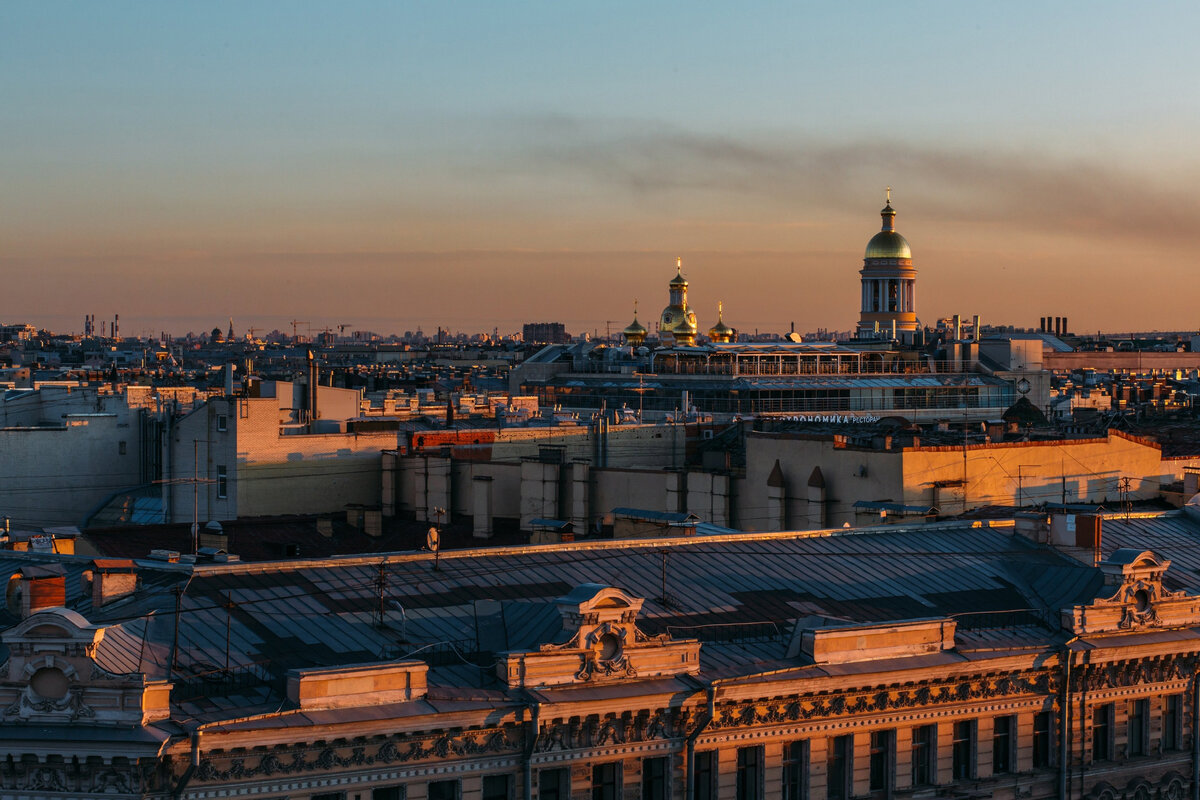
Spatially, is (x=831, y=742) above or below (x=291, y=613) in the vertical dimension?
below

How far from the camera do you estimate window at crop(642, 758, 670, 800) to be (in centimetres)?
2653

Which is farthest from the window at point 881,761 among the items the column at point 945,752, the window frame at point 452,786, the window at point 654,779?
the window frame at point 452,786

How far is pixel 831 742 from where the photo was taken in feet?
93.2

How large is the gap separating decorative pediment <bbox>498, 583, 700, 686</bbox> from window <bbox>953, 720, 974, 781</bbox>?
557 centimetres

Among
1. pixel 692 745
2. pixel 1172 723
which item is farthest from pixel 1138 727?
pixel 692 745

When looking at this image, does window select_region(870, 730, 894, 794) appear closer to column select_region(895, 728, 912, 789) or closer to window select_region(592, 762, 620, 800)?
column select_region(895, 728, 912, 789)

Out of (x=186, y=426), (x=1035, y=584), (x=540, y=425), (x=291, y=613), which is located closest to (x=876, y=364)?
(x=540, y=425)

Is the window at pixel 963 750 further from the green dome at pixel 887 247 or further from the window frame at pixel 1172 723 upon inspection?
the green dome at pixel 887 247

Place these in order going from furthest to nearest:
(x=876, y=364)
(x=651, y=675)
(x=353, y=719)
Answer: (x=876, y=364) → (x=651, y=675) → (x=353, y=719)

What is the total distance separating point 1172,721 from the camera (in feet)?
107

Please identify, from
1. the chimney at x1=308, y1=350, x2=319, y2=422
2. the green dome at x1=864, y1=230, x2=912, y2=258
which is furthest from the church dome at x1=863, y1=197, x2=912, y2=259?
the chimney at x1=308, y1=350, x2=319, y2=422

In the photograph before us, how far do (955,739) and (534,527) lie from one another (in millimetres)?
15212

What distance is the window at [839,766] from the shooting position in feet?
93.4

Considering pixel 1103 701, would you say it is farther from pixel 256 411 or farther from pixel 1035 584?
pixel 256 411
